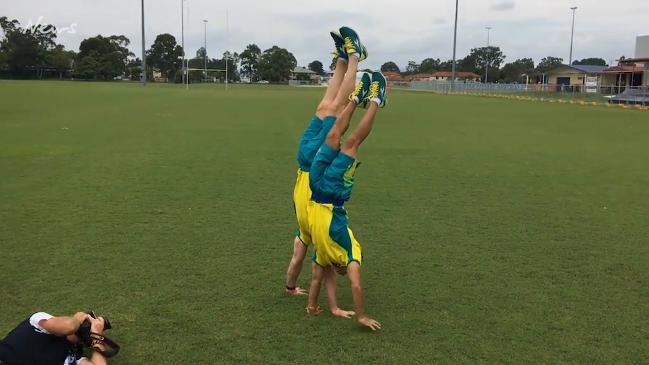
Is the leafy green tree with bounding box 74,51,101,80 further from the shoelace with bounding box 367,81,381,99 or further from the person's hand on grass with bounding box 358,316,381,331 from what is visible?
the person's hand on grass with bounding box 358,316,381,331

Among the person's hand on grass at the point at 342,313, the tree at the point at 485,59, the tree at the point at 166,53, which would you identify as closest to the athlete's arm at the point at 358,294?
the person's hand on grass at the point at 342,313

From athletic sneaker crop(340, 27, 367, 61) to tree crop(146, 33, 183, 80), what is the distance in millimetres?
93301

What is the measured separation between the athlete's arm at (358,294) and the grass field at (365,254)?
0.09m

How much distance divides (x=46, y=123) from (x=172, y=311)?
15226 millimetres

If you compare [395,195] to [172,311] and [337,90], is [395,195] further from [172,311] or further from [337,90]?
[172,311]

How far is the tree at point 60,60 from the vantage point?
78.1m

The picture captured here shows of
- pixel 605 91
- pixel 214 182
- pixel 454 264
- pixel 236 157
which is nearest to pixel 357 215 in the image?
pixel 454 264

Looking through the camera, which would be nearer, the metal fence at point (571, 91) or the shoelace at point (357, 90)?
the shoelace at point (357, 90)

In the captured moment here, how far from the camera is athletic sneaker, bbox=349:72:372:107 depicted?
4.19 metres

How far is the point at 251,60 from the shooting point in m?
96.2

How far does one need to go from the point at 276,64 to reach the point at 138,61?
22790mm

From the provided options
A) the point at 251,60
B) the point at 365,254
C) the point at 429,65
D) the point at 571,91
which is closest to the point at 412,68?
the point at 429,65

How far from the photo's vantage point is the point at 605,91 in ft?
131

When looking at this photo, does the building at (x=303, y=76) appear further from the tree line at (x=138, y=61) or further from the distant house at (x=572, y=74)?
the distant house at (x=572, y=74)
